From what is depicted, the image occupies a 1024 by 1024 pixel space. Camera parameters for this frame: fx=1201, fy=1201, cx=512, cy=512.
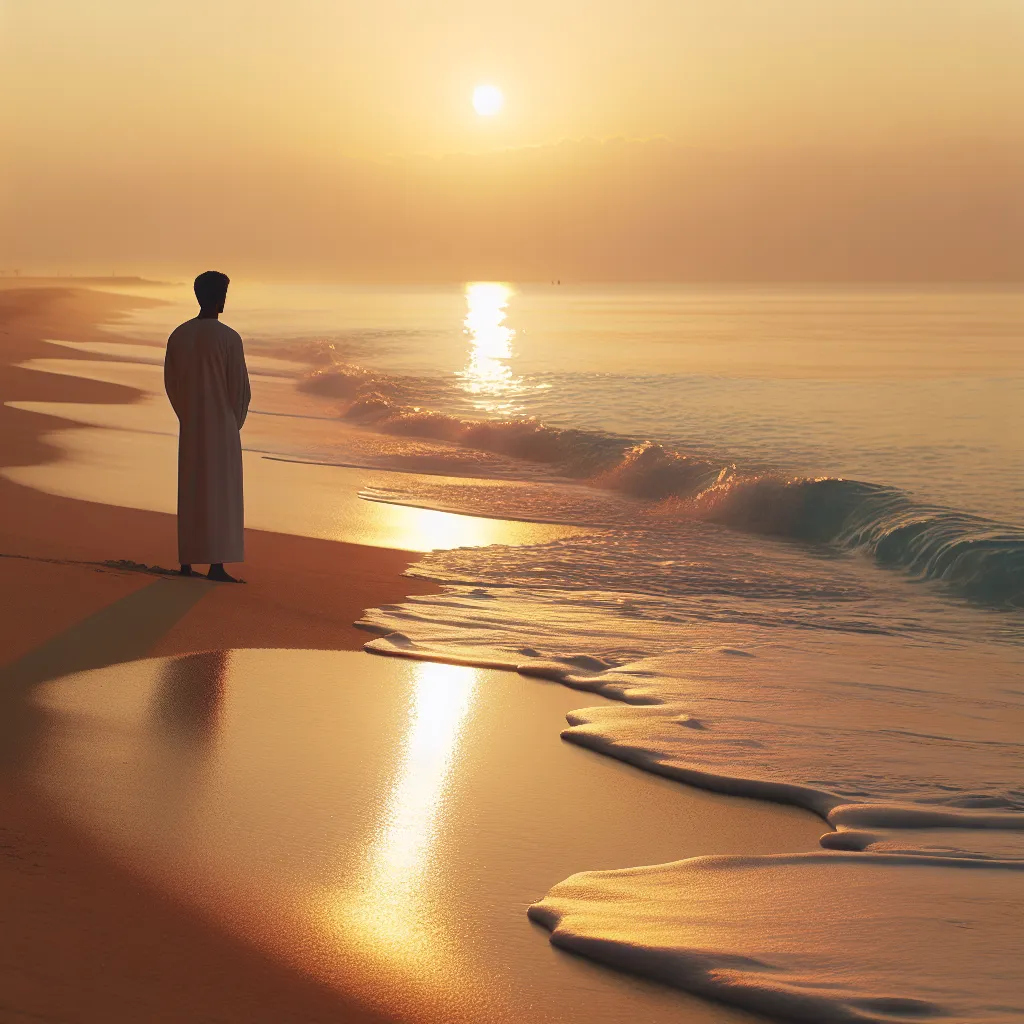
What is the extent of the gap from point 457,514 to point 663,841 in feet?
23.5

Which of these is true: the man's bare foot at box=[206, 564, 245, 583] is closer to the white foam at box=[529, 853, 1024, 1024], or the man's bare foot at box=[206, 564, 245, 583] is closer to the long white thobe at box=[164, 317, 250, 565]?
the long white thobe at box=[164, 317, 250, 565]

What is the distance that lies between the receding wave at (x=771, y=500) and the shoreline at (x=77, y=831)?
4.38 metres

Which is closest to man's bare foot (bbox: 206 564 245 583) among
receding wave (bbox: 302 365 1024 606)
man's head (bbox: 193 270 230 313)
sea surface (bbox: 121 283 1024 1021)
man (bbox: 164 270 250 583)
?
man (bbox: 164 270 250 583)

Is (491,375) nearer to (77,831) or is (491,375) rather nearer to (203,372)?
(203,372)

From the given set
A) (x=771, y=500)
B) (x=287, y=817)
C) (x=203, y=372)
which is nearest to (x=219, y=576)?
(x=203, y=372)

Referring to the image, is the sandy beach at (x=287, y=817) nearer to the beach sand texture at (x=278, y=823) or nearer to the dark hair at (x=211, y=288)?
the beach sand texture at (x=278, y=823)

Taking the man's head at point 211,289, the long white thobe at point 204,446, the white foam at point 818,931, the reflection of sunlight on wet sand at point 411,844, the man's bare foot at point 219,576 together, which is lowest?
the white foam at point 818,931

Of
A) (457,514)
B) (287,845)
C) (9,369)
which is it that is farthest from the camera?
(9,369)

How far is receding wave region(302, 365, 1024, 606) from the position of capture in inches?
377

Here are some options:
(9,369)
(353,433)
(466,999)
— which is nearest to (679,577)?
(466,999)

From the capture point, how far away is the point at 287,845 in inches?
145

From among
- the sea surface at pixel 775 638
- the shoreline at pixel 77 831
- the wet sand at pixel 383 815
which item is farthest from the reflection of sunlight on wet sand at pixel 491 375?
the wet sand at pixel 383 815

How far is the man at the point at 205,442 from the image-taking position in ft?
23.9

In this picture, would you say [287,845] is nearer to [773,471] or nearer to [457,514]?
[457,514]
